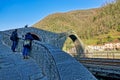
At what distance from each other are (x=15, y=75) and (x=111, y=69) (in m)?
10.1

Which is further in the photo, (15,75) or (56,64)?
(15,75)

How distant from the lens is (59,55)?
708 centimetres

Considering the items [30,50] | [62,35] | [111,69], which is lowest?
[111,69]

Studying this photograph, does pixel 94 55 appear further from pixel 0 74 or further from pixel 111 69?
pixel 0 74

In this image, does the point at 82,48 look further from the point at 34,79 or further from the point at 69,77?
the point at 69,77

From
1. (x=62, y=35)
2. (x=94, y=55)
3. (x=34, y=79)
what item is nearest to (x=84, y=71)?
(x=34, y=79)

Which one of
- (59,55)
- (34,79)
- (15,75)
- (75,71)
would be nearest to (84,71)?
(75,71)

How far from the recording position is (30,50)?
1458 centimetres

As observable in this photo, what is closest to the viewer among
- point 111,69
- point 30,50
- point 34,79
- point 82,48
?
point 34,79

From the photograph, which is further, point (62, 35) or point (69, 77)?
point (62, 35)

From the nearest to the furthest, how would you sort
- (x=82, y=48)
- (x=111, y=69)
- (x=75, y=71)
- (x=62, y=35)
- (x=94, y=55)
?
1. (x=75, y=71)
2. (x=111, y=69)
3. (x=94, y=55)
4. (x=62, y=35)
5. (x=82, y=48)

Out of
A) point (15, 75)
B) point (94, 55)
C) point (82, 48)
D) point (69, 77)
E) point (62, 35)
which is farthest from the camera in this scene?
point (82, 48)

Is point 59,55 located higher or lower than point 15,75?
higher

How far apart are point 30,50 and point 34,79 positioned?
15.2ft
